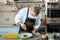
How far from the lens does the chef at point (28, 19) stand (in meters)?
1.83

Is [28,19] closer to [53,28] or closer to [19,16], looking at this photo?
[19,16]

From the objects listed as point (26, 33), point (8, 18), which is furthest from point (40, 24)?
point (8, 18)

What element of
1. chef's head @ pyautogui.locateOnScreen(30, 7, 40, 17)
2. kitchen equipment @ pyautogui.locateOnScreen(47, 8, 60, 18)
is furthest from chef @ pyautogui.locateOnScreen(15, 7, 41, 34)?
kitchen equipment @ pyautogui.locateOnScreen(47, 8, 60, 18)

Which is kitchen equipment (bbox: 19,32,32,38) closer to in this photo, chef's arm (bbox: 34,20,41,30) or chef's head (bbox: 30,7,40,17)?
chef's arm (bbox: 34,20,41,30)

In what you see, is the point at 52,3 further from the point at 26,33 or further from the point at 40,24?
the point at 26,33

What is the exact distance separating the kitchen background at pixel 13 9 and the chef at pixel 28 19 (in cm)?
5

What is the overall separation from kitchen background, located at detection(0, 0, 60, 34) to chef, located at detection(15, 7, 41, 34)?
5 centimetres

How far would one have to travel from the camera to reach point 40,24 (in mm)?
1839

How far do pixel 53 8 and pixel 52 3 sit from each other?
0.06 metres

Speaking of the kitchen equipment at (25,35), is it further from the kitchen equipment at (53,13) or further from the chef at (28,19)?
the kitchen equipment at (53,13)

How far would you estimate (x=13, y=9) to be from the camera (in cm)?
180

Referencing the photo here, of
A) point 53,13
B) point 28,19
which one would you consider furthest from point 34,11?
point 53,13

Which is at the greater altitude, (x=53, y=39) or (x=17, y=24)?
(x=17, y=24)

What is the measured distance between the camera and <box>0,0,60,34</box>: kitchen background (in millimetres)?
1794
